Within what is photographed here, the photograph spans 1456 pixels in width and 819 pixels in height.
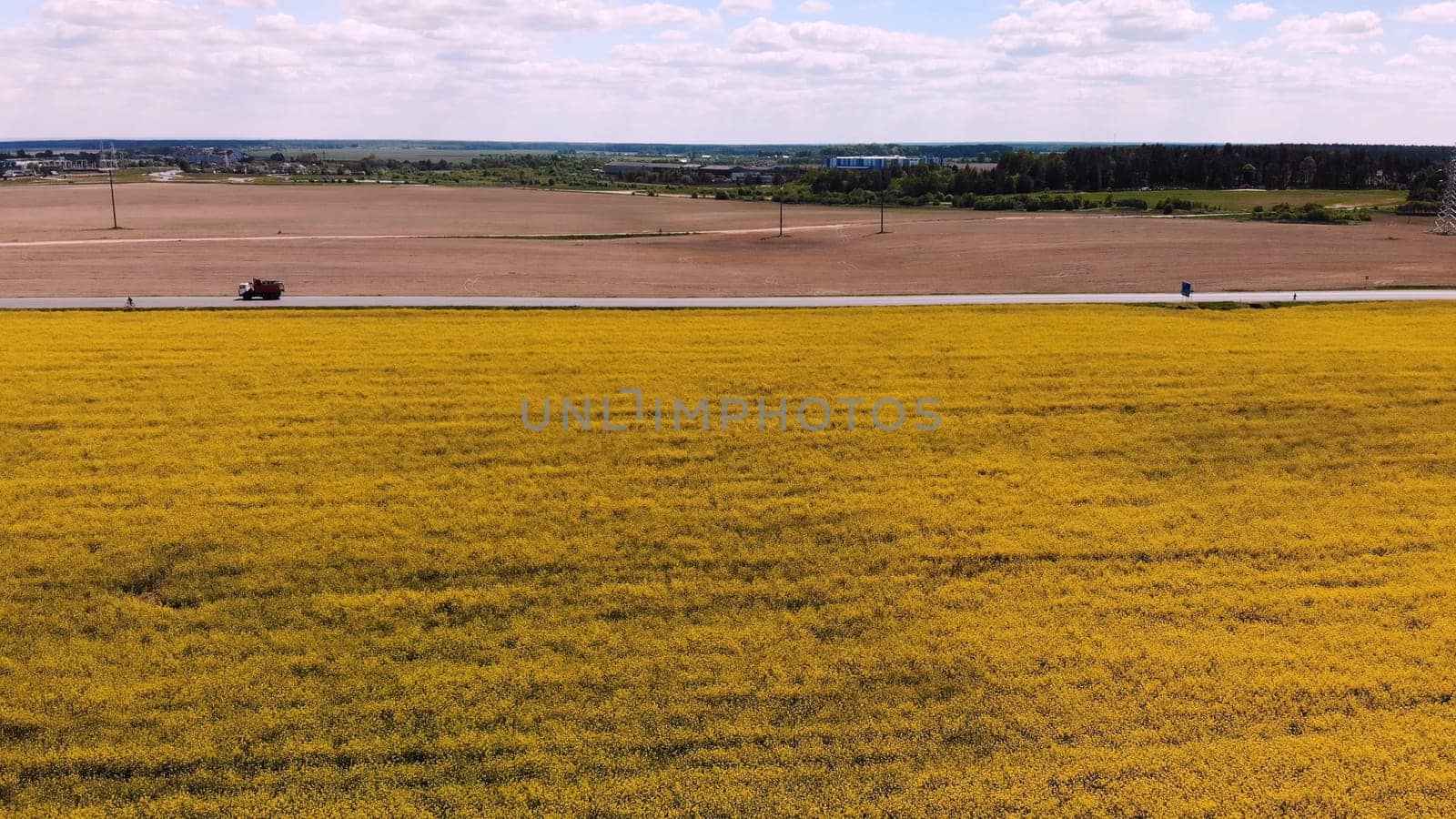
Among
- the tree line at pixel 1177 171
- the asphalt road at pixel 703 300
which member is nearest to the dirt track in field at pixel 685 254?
the asphalt road at pixel 703 300

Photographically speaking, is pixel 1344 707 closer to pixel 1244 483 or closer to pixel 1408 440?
pixel 1244 483

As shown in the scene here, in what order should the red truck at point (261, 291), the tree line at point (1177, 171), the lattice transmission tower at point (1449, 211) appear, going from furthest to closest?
the tree line at point (1177, 171), the lattice transmission tower at point (1449, 211), the red truck at point (261, 291)

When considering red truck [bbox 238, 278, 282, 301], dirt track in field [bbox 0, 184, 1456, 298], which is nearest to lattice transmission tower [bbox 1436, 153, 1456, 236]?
dirt track in field [bbox 0, 184, 1456, 298]

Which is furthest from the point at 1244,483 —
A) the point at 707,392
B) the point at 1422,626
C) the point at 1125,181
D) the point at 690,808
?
the point at 1125,181

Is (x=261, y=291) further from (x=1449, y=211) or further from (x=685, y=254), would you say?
(x=1449, y=211)

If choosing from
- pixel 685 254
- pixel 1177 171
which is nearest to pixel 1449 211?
pixel 685 254

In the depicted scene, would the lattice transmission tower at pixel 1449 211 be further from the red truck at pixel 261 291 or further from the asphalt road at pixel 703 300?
the red truck at pixel 261 291

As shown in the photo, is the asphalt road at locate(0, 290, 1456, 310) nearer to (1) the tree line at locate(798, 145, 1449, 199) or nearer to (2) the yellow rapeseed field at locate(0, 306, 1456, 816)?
(2) the yellow rapeseed field at locate(0, 306, 1456, 816)
